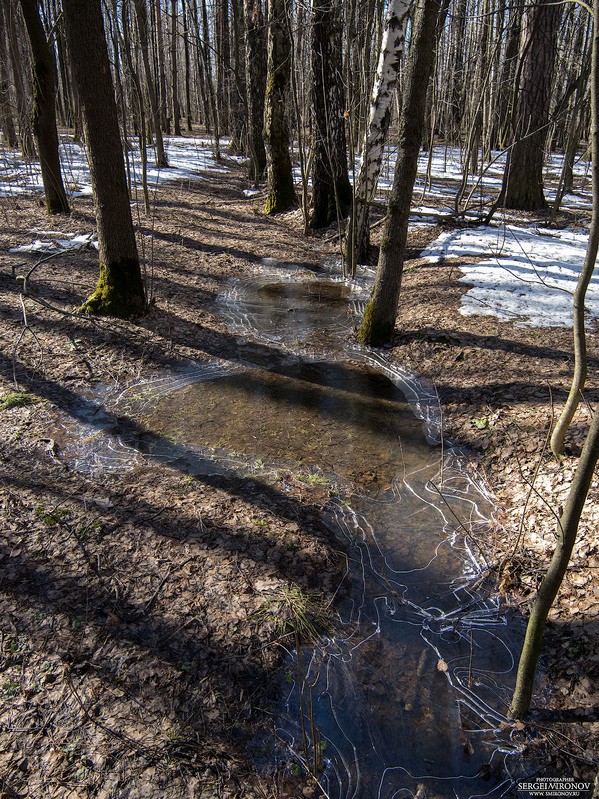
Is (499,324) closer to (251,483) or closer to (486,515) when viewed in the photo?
(486,515)

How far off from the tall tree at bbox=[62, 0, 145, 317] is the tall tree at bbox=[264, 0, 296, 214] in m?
5.99

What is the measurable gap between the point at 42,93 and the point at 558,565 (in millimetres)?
11341

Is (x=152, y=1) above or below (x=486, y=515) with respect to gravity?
above

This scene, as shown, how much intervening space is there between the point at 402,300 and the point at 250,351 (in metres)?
2.55

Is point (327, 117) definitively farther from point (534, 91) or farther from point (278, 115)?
point (534, 91)

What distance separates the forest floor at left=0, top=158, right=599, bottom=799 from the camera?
240cm

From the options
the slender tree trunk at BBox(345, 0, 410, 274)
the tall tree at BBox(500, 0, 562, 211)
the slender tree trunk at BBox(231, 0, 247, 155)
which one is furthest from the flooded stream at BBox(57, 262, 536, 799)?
the slender tree trunk at BBox(231, 0, 247, 155)

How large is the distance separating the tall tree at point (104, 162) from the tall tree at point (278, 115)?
5.99 meters


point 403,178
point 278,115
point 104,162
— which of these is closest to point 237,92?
point 278,115

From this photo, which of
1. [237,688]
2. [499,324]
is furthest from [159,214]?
[237,688]

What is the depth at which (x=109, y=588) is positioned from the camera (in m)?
3.21

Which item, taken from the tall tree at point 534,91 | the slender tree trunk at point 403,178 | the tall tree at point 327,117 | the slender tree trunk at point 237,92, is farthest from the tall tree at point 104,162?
the slender tree trunk at point 237,92

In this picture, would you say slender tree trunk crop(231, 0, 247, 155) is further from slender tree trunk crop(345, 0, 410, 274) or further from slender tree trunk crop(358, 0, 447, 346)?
slender tree trunk crop(358, 0, 447, 346)

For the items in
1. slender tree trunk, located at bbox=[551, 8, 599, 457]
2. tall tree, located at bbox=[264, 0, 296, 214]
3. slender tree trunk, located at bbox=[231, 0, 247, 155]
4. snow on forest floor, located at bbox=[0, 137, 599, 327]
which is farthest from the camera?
slender tree trunk, located at bbox=[231, 0, 247, 155]
